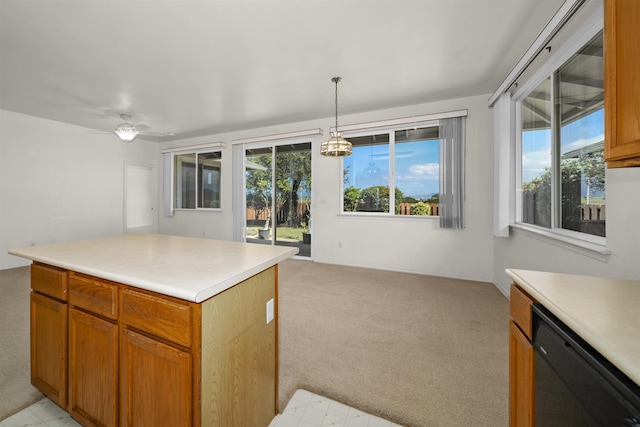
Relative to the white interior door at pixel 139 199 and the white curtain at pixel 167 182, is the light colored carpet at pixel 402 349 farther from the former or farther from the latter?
the white interior door at pixel 139 199

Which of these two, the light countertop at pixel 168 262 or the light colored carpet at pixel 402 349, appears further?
the light colored carpet at pixel 402 349

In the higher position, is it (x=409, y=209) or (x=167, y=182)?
(x=167, y=182)

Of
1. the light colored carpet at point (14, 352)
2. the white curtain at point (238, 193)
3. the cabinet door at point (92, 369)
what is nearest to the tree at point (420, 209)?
the white curtain at point (238, 193)

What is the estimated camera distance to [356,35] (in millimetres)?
2346

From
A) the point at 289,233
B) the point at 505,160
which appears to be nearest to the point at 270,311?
the point at 505,160

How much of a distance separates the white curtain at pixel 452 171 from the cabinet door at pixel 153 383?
380 cm

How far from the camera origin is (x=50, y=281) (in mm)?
1362

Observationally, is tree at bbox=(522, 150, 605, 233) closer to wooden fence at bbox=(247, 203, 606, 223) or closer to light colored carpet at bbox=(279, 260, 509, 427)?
wooden fence at bbox=(247, 203, 606, 223)

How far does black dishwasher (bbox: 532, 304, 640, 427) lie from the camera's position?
1.75ft

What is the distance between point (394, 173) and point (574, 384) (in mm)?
3872

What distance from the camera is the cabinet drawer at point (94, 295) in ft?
3.66

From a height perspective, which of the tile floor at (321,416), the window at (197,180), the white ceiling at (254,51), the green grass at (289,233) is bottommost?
the tile floor at (321,416)

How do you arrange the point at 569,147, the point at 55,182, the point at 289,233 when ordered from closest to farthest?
the point at 569,147, the point at 55,182, the point at 289,233

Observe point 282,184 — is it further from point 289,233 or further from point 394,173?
point 394,173
